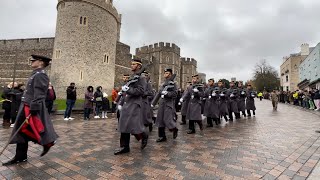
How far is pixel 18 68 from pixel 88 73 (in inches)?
647

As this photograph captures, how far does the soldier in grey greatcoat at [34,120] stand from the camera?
13.1ft

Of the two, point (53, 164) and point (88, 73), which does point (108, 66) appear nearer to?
point (88, 73)

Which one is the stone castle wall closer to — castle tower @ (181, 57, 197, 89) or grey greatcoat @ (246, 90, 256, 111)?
grey greatcoat @ (246, 90, 256, 111)

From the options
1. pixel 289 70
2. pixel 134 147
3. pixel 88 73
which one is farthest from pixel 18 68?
pixel 289 70

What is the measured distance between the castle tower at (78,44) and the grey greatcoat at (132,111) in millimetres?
25830

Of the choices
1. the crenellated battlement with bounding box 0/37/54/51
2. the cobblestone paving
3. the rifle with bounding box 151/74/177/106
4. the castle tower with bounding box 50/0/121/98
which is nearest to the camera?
the cobblestone paving

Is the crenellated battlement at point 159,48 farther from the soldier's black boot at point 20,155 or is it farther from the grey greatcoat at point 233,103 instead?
the soldier's black boot at point 20,155

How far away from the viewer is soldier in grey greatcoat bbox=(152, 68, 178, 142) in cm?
624

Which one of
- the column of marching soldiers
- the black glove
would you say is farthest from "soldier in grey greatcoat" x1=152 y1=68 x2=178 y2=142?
the black glove

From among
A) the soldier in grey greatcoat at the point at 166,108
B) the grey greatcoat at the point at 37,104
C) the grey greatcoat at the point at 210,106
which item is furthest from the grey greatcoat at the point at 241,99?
the grey greatcoat at the point at 37,104

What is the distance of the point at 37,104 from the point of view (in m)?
4.00

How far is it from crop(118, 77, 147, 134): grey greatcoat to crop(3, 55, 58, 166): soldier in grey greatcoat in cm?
138

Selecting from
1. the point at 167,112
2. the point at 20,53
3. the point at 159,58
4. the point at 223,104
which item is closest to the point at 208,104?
the point at 223,104

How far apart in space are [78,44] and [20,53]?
51.0 feet
